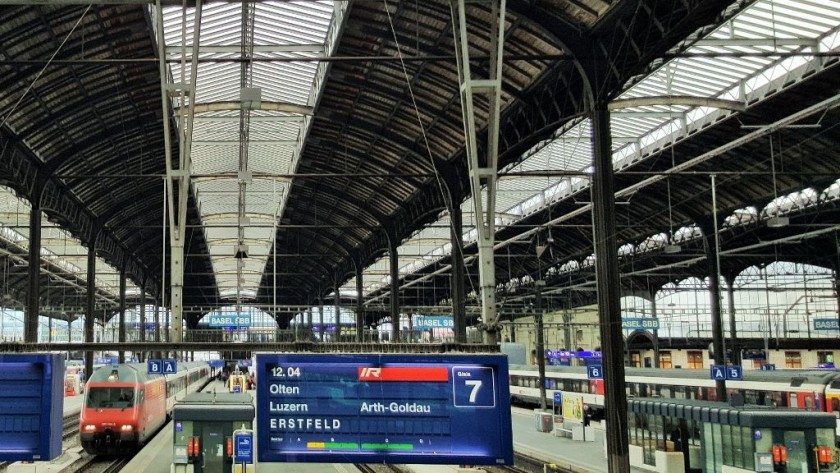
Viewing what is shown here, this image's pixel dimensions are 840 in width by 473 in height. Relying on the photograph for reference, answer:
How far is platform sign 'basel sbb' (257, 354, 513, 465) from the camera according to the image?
12109 millimetres

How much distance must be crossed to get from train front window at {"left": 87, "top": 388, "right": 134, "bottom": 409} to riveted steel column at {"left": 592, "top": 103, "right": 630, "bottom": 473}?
1977cm

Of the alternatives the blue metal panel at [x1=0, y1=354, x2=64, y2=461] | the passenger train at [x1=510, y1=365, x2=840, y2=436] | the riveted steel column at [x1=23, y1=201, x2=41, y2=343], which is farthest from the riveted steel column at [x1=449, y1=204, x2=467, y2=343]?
the blue metal panel at [x1=0, y1=354, x2=64, y2=461]

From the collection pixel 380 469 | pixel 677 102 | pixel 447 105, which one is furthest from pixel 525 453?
pixel 677 102

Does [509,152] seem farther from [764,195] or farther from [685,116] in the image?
[764,195]

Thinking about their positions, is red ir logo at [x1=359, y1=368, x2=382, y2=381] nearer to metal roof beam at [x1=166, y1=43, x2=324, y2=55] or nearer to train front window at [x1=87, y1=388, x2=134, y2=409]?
metal roof beam at [x1=166, y1=43, x2=324, y2=55]

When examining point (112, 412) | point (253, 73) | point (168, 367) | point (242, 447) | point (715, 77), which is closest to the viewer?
point (242, 447)

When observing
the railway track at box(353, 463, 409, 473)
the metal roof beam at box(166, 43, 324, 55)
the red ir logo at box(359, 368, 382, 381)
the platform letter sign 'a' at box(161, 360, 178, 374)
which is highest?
the metal roof beam at box(166, 43, 324, 55)

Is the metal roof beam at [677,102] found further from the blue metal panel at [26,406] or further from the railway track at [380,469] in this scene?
the blue metal panel at [26,406]

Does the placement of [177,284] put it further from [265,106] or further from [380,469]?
[265,106]

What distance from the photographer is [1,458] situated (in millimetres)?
12773

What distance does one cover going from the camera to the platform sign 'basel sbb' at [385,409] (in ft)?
39.7

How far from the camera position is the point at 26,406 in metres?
12.8

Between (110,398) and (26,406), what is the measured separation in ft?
69.9

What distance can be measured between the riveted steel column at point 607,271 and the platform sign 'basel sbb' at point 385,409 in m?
12.1
